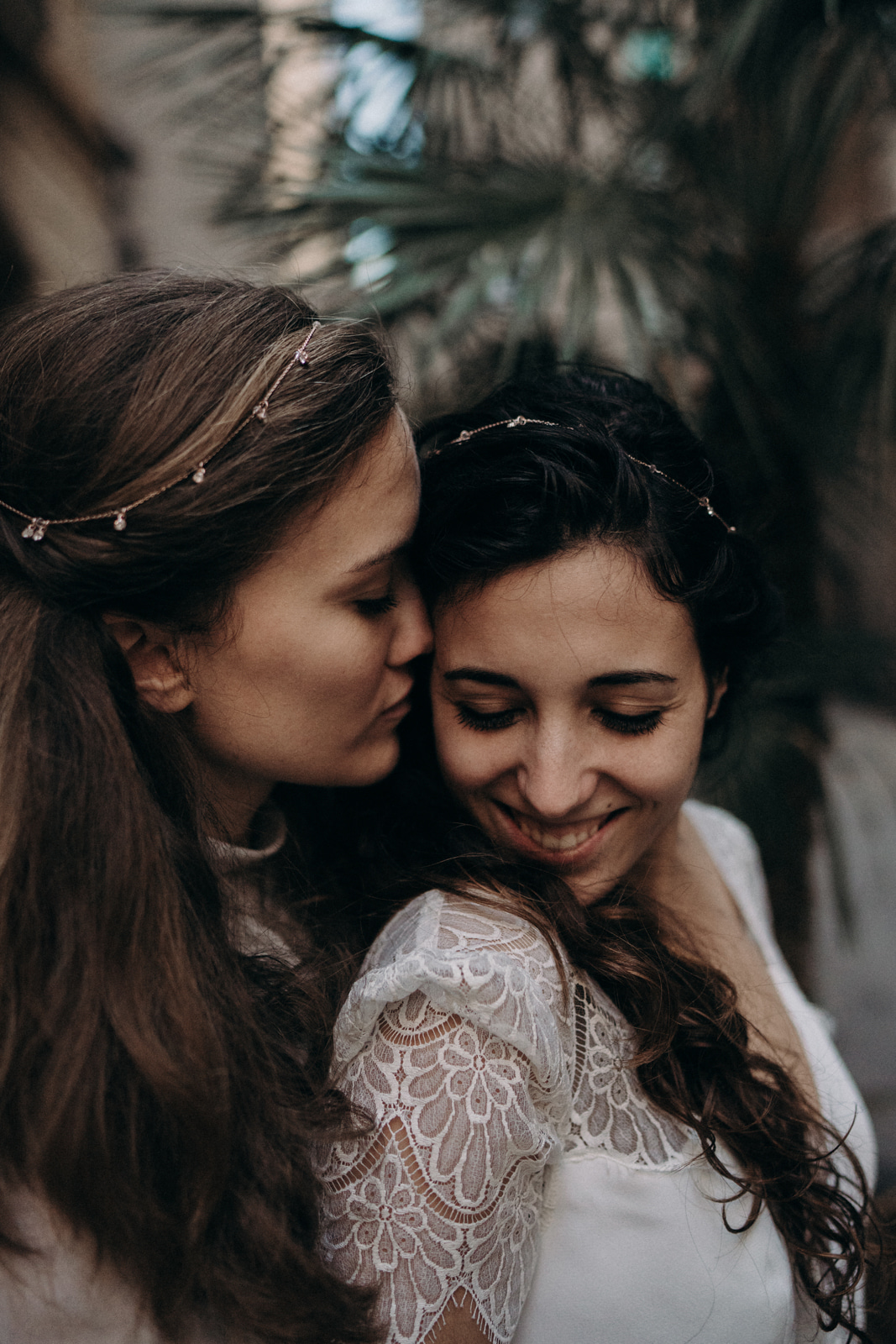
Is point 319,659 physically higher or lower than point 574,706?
higher

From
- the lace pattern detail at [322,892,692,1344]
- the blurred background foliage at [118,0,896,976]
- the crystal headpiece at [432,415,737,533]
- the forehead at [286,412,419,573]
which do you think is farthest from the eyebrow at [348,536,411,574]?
the blurred background foliage at [118,0,896,976]

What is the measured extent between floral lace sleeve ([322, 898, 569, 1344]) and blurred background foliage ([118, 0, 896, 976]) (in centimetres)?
142

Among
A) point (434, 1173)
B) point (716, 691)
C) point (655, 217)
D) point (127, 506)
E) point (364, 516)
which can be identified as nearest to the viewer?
point (434, 1173)

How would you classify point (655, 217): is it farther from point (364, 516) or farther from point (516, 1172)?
point (516, 1172)

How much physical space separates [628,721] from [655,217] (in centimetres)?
162

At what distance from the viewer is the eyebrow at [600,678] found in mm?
1191

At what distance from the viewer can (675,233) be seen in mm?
2363

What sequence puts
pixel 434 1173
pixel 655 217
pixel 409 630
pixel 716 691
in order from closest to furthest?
pixel 434 1173
pixel 409 630
pixel 716 691
pixel 655 217

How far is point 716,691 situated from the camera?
1.45 meters

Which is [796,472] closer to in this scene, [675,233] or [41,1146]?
[675,233]

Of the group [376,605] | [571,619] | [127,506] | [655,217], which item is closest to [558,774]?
[571,619]

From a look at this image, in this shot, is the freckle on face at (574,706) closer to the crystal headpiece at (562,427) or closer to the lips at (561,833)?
the lips at (561,833)

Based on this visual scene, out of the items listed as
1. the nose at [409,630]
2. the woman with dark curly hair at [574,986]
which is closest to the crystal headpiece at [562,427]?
the woman with dark curly hair at [574,986]

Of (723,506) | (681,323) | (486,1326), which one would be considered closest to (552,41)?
(681,323)
